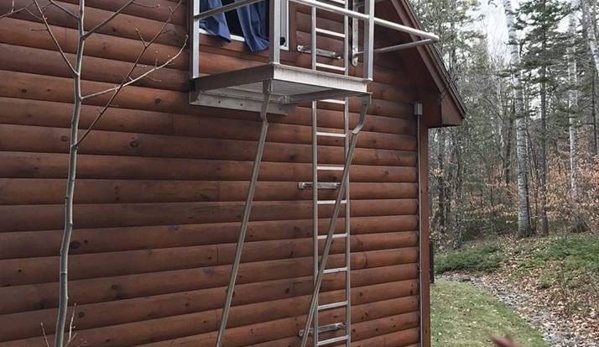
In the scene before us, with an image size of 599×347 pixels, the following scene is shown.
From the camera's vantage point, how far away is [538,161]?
21266 mm

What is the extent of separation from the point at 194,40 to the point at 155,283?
6.34ft

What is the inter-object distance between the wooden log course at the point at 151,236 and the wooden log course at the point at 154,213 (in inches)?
1.7

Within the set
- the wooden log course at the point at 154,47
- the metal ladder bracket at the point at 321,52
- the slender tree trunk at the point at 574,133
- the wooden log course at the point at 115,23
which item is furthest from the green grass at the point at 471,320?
the wooden log course at the point at 115,23

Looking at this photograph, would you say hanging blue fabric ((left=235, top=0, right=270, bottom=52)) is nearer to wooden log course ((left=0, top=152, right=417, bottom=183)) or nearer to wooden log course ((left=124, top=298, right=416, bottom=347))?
wooden log course ((left=0, top=152, right=417, bottom=183))

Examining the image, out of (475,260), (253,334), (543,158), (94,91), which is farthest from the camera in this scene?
(543,158)

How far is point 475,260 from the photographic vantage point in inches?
608

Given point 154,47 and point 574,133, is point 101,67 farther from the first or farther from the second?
point 574,133

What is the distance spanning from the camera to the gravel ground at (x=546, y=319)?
360 inches

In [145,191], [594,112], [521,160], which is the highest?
[594,112]

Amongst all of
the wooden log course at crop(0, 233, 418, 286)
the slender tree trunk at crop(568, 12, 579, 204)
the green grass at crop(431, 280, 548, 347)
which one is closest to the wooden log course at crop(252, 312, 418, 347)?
the wooden log course at crop(0, 233, 418, 286)

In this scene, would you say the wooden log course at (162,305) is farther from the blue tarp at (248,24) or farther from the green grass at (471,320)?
the green grass at (471,320)

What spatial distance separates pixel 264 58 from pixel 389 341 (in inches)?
130

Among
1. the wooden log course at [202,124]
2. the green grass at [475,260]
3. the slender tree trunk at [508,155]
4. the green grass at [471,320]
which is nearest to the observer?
the wooden log course at [202,124]

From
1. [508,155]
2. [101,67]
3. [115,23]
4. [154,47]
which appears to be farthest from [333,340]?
[508,155]
